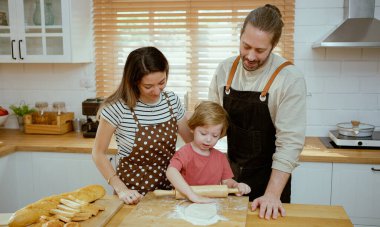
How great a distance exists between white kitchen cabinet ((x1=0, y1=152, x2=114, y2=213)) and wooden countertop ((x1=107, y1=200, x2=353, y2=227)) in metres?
1.49

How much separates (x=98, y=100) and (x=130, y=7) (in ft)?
2.56

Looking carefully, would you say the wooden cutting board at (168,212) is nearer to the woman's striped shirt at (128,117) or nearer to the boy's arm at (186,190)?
the boy's arm at (186,190)

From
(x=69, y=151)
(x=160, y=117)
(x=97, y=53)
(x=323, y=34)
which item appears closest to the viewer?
(x=160, y=117)

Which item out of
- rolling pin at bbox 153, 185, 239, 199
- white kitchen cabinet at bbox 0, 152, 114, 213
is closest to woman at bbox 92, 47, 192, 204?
rolling pin at bbox 153, 185, 239, 199

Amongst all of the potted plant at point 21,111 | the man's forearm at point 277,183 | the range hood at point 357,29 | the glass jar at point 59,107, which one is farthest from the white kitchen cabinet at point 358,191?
the potted plant at point 21,111

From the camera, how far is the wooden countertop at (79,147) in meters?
2.62

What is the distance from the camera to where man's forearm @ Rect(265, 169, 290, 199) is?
5.26ft

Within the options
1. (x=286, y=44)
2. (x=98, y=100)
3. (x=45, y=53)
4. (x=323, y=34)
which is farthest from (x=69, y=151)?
(x=323, y=34)

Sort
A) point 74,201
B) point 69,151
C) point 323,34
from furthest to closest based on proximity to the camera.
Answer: point 323,34
point 69,151
point 74,201

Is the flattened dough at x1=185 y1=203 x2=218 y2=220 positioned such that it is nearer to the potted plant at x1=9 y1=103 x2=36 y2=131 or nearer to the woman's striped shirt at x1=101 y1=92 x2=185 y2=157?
the woman's striped shirt at x1=101 y1=92 x2=185 y2=157

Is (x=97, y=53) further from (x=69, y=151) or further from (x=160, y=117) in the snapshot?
(x=160, y=117)

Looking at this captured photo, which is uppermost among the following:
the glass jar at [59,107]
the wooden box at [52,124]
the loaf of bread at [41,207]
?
A: the glass jar at [59,107]

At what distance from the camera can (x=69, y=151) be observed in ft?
9.45

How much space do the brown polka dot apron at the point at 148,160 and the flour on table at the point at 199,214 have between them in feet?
1.16
